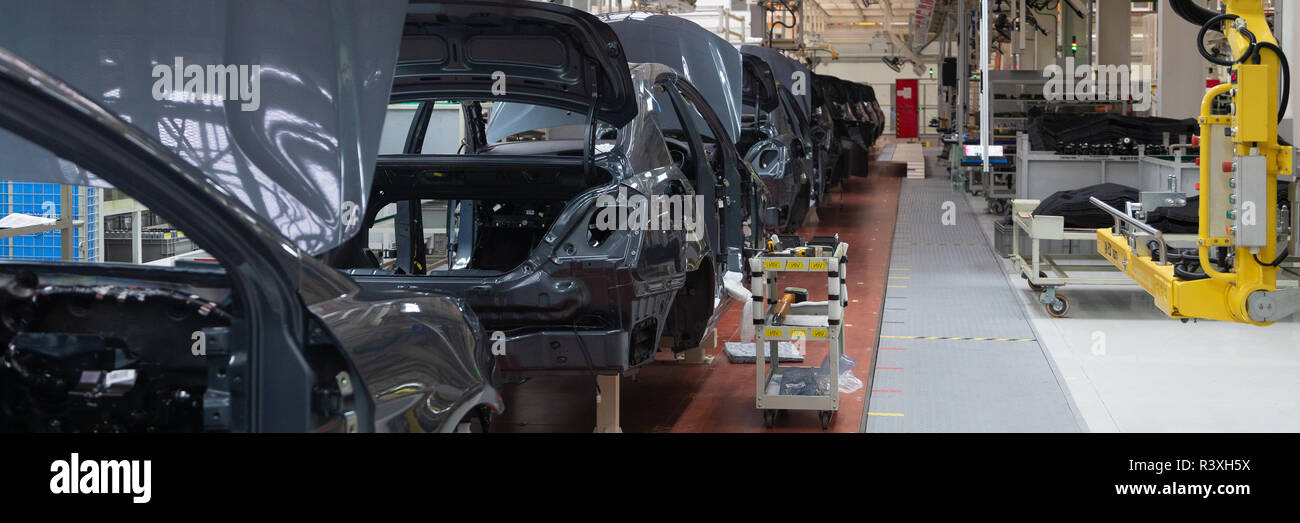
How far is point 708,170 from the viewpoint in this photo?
529 cm

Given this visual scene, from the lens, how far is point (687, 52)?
6.40 meters

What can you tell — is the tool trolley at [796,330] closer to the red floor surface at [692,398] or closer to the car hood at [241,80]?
the red floor surface at [692,398]

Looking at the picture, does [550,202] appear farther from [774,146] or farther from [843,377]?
[774,146]

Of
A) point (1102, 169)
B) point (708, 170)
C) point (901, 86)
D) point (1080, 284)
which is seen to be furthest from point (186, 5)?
point (901, 86)

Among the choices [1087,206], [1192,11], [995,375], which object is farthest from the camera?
[1087,206]

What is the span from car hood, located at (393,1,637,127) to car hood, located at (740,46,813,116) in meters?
5.77

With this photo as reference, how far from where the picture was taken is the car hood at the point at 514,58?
12.9ft

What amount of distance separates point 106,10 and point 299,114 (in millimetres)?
656

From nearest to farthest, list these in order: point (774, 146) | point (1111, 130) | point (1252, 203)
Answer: point (1252, 203), point (774, 146), point (1111, 130)

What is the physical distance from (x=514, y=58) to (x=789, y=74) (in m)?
7.42

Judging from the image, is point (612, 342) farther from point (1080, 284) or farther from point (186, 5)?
point (1080, 284)

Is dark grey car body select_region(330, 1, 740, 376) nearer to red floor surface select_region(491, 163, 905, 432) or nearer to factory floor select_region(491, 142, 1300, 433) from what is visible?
red floor surface select_region(491, 163, 905, 432)

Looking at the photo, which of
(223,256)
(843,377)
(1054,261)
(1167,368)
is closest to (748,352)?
(843,377)

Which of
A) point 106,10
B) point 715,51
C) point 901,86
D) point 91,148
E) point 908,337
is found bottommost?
point 908,337
